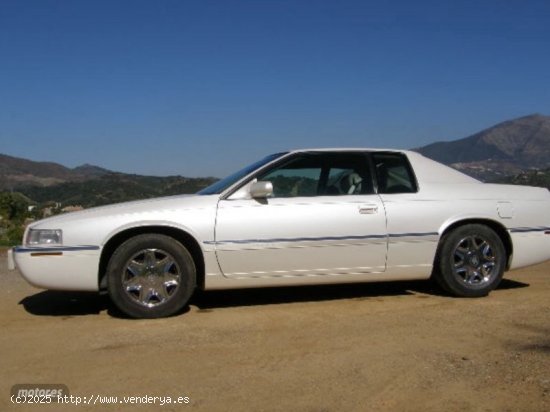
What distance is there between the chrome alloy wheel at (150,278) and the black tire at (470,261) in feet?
8.17

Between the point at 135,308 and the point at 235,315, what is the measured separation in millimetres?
842

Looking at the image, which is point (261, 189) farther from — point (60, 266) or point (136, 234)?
point (60, 266)

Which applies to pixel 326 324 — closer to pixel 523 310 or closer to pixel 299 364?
pixel 299 364

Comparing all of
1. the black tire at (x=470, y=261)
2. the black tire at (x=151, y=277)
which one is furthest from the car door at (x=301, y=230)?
the black tire at (x=470, y=261)

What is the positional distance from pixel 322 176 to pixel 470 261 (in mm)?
1639

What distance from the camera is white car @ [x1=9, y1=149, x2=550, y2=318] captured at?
Result: 15.7 ft

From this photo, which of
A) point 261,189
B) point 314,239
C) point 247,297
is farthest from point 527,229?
point 247,297

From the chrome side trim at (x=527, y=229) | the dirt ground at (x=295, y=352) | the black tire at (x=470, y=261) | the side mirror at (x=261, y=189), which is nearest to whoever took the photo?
the dirt ground at (x=295, y=352)

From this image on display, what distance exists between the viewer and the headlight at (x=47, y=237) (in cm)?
475

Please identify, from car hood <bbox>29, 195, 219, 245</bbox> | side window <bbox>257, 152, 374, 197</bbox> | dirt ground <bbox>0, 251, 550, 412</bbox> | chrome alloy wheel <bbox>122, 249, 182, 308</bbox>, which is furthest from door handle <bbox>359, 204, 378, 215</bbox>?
chrome alloy wheel <bbox>122, 249, 182, 308</bbox>

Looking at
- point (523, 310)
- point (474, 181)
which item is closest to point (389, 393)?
point (523, 310)

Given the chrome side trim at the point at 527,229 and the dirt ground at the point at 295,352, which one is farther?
the chrome side trim at the point at 527,229

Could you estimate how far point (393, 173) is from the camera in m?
5.61

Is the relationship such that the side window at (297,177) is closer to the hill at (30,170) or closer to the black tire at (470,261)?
the black tire at (470,261)
